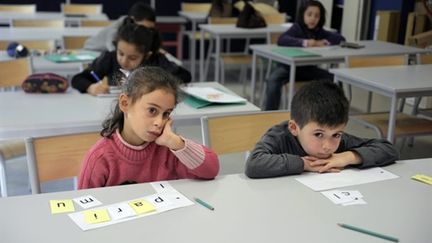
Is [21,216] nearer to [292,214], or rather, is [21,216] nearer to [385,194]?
[292,214]

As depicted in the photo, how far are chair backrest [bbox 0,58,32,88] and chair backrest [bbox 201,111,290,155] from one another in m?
1.48

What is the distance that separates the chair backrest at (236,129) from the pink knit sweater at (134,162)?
30 cm

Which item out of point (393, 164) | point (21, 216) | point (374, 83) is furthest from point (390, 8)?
point (21, 216)

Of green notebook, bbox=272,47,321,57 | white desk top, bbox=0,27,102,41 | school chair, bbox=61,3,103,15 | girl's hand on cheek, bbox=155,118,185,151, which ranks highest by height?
school chair, bbox=61,3,103,15

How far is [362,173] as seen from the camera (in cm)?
162

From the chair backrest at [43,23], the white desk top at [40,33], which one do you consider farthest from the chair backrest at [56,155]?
the chair backrest at [43,23]

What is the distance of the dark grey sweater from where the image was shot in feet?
5.07

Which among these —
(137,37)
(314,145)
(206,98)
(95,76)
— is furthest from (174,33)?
(314,145)

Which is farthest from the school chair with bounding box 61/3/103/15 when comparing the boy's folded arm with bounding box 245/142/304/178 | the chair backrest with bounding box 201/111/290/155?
the boy's folded arm with bounding box 245/142/304/178

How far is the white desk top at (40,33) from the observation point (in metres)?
4.29

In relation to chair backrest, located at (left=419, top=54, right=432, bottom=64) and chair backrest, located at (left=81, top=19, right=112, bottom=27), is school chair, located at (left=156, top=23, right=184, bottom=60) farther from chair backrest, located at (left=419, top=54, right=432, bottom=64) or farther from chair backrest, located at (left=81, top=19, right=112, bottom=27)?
chair backrest, located at (left=419, top=54, right=432, bottom=64)

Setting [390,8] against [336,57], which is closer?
[336,57]

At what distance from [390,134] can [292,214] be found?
5.95ft

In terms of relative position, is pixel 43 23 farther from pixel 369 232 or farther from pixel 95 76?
pixel 369 232
